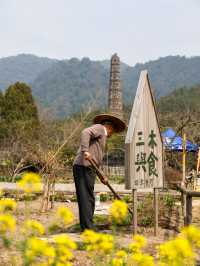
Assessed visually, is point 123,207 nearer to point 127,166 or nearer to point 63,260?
point 63,260

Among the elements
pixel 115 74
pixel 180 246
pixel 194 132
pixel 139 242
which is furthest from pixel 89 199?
pixel 115 74

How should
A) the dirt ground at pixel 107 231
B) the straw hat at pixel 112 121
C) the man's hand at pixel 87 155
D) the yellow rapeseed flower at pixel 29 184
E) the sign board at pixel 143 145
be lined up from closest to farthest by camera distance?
1. the yellow rapeseed flower at pixel 29 184
2. the dirt ground at pixel 107 231
3. the man's hand at pixel 87 155
4. the straw hat at pixel 112 121
5. the sign board at pixel 143 145

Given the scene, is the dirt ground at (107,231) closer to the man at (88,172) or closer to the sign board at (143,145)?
the man at (88,172)

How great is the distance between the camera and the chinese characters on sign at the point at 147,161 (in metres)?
6.55

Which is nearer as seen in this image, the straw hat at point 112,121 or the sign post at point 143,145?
the straw hat at point 112,121

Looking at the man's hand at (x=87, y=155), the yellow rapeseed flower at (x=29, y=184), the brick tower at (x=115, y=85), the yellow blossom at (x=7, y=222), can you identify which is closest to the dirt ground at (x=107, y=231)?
the man's hand at (x=87, y=155)

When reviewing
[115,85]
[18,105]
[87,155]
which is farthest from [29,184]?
[115,85]

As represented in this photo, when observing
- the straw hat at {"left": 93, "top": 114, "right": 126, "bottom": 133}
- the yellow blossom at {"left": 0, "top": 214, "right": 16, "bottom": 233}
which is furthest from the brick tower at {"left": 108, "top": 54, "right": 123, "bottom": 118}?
the yellow blossom at {"left": 0, "top": 214, "right": 16, "bottom": 233}

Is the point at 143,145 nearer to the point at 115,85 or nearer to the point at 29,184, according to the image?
the point at 29,184

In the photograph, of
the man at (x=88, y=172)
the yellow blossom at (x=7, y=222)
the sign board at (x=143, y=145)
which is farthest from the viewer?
the sign board at (x=143, y=145)

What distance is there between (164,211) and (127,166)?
1.91m

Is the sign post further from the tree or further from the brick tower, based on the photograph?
the brick tower

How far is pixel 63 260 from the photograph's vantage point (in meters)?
2.37

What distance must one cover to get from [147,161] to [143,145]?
19 centimetres
